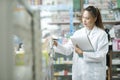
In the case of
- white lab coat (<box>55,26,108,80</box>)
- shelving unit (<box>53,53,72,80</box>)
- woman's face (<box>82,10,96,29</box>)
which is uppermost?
woman's face (<box>82,10,96,29</box>)

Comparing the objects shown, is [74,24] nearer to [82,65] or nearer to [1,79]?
[82,65]

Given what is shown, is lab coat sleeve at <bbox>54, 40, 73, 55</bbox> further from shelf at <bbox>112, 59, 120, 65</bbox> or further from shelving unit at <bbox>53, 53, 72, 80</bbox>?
shelf at <bbox>112, 59, 120, 65</bbox>

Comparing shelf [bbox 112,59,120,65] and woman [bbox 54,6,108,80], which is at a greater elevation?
woman [bbox 54,6,108,80]

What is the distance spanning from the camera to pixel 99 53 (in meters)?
2.33

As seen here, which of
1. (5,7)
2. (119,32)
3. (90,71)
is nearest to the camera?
(5,7)

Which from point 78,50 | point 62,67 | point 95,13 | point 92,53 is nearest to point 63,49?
point 78,50

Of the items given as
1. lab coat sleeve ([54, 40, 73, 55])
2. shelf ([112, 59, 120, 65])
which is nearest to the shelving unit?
shelf ([112, 59, 120, 65])

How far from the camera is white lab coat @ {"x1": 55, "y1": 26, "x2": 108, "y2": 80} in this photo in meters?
2.36

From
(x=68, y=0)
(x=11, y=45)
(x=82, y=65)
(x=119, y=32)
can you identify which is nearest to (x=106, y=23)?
(x=119, y=32)

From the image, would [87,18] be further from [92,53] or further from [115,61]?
[115,61]

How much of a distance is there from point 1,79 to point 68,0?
3.59 meters

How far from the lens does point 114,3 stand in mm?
4086

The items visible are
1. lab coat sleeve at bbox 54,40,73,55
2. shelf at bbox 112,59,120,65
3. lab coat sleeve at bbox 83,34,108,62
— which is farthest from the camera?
shelf at bbox 112,59,120,65

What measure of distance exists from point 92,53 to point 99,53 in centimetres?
7
